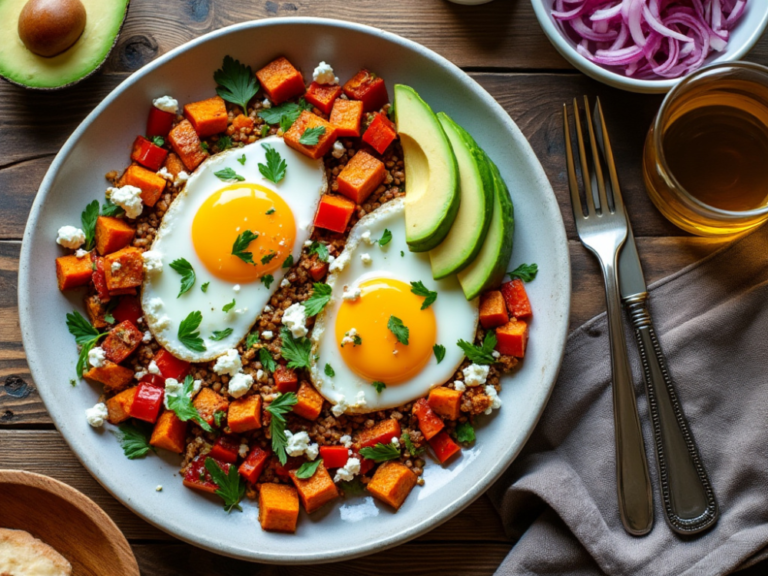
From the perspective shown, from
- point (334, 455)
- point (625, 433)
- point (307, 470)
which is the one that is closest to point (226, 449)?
point (307, 470)

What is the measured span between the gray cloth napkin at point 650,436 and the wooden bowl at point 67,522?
1.87 meters

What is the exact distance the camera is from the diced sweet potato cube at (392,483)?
3236mm

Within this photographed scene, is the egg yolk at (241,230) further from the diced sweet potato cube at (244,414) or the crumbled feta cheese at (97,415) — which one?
the crumbled feta cheese at (97,415)

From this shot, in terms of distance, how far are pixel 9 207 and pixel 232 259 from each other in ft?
4.30

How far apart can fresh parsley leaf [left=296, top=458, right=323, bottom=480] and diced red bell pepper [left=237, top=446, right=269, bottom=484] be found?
190 mm

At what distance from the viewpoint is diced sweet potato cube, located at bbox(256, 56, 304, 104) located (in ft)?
11.1

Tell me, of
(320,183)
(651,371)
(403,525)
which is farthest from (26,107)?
(651,371)

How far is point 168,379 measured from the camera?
10.8 ft

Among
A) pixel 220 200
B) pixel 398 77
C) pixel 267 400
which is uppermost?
pixel 398 77

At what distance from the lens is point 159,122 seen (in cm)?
344

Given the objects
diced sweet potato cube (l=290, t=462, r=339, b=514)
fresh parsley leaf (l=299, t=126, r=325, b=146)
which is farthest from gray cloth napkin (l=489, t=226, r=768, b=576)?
fresh parsley leaf (l=299, t=126, r=325, b=146)

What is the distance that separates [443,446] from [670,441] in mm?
1133

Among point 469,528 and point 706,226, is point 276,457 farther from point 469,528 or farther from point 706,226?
point 706,226

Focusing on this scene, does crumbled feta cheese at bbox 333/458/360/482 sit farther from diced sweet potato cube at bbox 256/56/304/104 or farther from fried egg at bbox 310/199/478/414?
diced sweet potato cube at bbox 256/56/304/104
